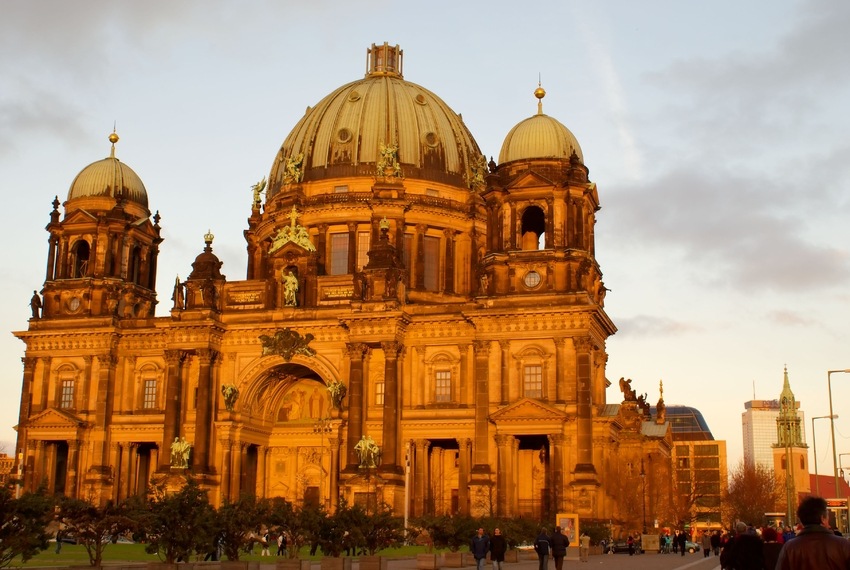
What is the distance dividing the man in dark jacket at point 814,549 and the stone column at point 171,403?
65692mm

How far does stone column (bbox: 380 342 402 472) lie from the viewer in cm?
7081

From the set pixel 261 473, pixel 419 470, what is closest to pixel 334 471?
pixel 419 470

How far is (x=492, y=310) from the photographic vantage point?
71.0 m

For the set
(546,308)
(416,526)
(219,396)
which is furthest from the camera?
(219,396)

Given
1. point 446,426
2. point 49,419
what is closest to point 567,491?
point 446,426

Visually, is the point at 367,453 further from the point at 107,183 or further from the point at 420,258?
the point at 107,183

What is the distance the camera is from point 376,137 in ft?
288

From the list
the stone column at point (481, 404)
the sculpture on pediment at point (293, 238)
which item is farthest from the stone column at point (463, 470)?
the sculpture on pediment at point (293, 238)

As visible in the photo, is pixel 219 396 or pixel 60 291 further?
pixel 60 291

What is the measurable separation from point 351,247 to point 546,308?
18.9m

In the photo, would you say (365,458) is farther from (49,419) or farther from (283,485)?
(49,419)

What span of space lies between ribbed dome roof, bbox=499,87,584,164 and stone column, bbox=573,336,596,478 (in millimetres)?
12480

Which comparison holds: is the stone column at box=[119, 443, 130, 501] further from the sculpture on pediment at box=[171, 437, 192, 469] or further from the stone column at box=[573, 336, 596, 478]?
the stone column at box=[573, 336, 596, 478]

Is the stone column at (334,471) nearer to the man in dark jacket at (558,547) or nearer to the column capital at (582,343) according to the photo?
the column capital at (582,343)
